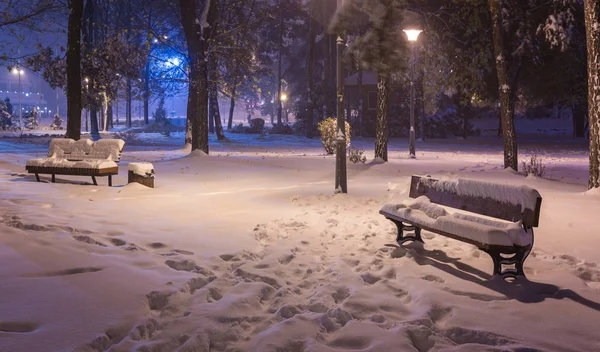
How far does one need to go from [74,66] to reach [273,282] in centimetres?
1406

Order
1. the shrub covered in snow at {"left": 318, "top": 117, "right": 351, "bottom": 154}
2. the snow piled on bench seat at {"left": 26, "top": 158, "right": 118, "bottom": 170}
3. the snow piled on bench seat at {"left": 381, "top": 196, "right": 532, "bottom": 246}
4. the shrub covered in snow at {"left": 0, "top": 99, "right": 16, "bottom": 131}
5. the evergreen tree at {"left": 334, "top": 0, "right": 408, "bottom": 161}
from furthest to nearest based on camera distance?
the shrub covered in snow at {"left": 0, "top": 99, "right": 16, "bottom": 131}
the shrub covered in snow at {"left": 318, "top": 117, "right": 351, "bottom": 154}
the evergreen tree at {"left": 334, "top": 0, "right": 408, "bottom": 161}
the snow piled on bench seat at {"left": 26, "top": 158, "right": 118, "bottom": 170}
the snow piled on bench seat at {"left": 381, "top": 196, "right": 532, "bottom": 246}

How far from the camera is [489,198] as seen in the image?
19.2 feet

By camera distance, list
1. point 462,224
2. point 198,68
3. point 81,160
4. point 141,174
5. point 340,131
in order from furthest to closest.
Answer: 1. point 198,68
2. point 81,160
3. point 141,174
4. point 340,131
5. point 462,224

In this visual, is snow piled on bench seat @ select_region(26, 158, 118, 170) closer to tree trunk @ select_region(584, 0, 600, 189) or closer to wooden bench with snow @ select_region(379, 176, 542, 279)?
wooden bench with snow @ select_region(379, 176, 542, 279)

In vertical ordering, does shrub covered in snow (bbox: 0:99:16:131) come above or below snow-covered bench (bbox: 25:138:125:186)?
above

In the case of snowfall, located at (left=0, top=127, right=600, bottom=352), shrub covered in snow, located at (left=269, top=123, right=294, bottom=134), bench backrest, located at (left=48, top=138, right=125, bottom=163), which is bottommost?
snowfall, located at (left=0, top=127, right=600, bottom=352)

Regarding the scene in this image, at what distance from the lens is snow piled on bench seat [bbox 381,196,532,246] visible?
521 cm

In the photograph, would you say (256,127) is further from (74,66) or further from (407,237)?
(407,237)

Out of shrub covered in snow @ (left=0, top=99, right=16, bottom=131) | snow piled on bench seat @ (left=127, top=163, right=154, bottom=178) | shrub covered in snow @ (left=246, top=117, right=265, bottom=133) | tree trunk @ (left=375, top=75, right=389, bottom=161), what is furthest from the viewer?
shrub covered in snow @ (left=0, top=99, right=16, bottom=131)

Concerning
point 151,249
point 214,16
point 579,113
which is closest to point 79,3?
point 214,16

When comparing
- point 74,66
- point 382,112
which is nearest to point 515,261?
point 382,112

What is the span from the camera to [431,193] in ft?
23.3

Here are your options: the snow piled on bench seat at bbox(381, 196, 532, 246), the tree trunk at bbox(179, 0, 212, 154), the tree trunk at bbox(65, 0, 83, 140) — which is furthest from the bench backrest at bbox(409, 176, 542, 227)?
the tree trunk at bbox(179, 0, 212, 154)

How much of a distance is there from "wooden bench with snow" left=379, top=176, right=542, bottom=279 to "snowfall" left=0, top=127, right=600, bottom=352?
0.32m
